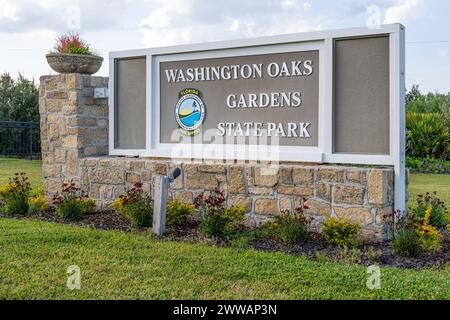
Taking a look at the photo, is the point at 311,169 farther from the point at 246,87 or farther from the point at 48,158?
the point at 48,158

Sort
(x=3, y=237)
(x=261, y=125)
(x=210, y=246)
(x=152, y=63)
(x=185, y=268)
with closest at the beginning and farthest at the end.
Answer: (x=185, y=268)
(x=210, y=246)
(x=3, y=237)
(x=261, y=125)
(x=152, y=63)

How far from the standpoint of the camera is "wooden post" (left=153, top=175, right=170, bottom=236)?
7.00m

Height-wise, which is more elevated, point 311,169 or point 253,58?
point 253,58

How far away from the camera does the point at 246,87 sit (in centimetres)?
772

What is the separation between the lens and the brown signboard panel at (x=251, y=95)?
7.34 meters

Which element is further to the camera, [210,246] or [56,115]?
[56,115]

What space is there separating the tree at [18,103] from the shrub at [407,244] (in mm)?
19233

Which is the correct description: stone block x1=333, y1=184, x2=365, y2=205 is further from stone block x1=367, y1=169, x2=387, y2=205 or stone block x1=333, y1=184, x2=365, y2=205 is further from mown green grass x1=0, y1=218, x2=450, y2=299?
mown green grass x1=0, y1=218, x2=450, y2=299

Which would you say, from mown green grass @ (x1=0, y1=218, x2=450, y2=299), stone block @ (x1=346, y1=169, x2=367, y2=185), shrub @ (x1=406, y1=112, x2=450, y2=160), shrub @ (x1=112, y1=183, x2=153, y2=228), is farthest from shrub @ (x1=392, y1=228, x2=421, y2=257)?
shrub @ (x1=406, y1=112, x2=450, y2=160)

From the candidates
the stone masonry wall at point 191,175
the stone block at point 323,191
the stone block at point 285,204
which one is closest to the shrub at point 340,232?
the stone masonry wall at point 191,175

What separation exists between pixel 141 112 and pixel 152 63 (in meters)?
0.73

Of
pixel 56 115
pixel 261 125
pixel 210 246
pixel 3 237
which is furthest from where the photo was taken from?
pixel 56 115
